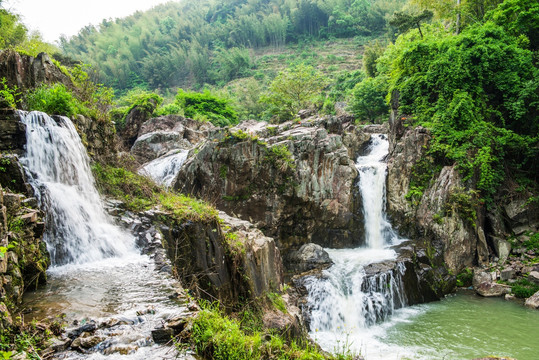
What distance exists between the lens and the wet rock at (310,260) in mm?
12180

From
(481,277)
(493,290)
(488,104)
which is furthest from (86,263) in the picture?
(488,104)

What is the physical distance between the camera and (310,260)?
40.4ft

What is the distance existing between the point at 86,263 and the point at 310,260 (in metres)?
8.43

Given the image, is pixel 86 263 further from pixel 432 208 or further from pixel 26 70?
pixel 432 208

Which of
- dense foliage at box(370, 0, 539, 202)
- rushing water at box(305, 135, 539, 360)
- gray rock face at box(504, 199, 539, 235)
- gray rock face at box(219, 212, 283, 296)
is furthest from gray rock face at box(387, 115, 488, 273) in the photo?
gray rock face at box(219, 212, 283, 296)

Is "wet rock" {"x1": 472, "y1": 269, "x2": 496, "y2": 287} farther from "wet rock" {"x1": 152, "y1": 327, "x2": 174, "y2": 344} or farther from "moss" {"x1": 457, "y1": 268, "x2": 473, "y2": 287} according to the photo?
"wet rock" {"x1": 152, "y1": 327, "x2": 174, "y2": 344}

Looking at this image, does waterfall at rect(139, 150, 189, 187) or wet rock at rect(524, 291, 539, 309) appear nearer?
wet rock at rect(524, 291, 539, 309)

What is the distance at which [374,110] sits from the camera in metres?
26.8

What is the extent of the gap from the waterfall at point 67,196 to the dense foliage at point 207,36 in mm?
52069

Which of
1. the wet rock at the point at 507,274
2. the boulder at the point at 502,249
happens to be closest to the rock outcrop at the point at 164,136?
the boulder at the point at 502,249

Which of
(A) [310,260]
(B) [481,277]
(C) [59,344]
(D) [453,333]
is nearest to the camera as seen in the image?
(C) [59,344]

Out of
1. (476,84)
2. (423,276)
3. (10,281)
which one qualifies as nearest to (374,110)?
(476,84)

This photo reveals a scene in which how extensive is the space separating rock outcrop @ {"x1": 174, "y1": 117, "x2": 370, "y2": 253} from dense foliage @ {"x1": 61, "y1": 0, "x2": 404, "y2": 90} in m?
45.0

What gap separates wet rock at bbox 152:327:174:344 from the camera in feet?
10.8
